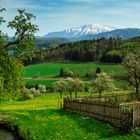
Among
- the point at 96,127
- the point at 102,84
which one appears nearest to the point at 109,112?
the point at 96,127

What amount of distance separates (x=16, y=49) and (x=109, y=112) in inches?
562

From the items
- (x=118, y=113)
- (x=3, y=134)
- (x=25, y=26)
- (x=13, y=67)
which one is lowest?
(x=3, y=134)

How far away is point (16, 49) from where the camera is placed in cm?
4878

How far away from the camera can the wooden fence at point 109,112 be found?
37094mm

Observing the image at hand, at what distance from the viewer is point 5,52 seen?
4794 centimetres

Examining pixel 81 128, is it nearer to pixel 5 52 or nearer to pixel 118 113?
pixel 118 113

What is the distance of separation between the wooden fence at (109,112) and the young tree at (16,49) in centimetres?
865

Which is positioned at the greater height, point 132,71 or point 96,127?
point 132,71

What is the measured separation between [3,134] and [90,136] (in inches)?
497

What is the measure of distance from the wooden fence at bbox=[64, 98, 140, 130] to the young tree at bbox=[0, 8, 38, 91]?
340 inches

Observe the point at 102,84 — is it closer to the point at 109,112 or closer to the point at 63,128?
the point at 109,112

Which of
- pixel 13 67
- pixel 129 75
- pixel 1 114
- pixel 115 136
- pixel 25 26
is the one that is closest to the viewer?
pixel 115 136

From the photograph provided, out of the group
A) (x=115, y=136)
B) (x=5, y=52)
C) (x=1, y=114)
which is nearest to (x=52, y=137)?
(x=115, y=136)

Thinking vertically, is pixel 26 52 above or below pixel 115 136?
above
